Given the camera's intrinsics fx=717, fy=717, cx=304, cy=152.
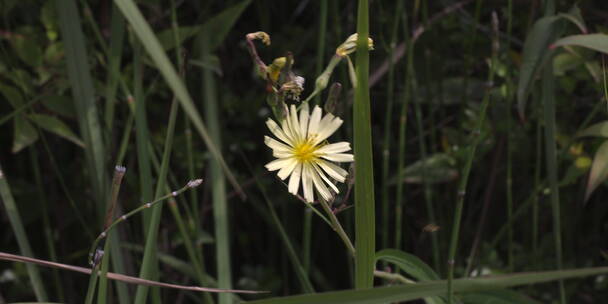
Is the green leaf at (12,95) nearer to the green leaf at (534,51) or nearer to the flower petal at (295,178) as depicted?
the flower petal at (295,178)

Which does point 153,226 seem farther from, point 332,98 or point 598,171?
point 598,171

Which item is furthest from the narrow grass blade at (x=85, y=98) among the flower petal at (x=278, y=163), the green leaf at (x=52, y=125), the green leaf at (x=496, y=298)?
the green leaf at (x=496, y=298)

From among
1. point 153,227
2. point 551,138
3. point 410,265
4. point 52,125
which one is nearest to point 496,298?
point 410,265

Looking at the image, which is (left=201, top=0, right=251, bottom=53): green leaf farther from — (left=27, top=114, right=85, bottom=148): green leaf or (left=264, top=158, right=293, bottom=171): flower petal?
(left=264, top=158, right=293, bottom=171): flower petal

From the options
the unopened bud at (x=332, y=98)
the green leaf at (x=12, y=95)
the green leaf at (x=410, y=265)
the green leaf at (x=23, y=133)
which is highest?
the green leaf at (x=12, y=95)

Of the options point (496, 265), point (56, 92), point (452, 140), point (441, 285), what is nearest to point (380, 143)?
point (452, 140)

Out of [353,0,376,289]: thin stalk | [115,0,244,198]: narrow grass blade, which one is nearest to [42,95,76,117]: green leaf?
[115,0,244,198]: narrow grass blade

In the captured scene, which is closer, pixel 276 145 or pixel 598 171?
pixel 276 145
